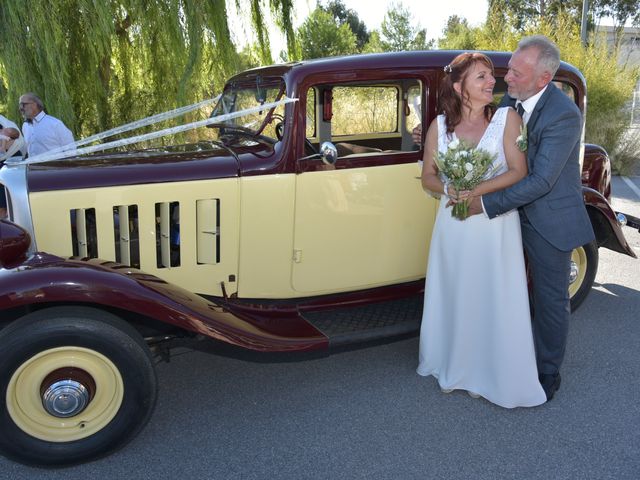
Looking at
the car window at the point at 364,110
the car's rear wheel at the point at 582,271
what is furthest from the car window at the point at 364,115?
the car's rear wheel at the point at 582,271

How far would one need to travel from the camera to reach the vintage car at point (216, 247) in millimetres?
2463

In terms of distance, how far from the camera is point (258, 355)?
12.0 ft

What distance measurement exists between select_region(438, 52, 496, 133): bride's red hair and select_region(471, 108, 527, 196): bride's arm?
0.58 feet

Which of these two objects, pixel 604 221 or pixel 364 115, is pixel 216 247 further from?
pixel 604 221

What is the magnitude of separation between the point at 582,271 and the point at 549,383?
4.57 ft

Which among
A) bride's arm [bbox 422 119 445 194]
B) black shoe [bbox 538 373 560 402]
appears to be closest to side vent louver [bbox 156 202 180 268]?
bride's arm [bbox 422 119 445 194]

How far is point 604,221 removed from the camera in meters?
4.08

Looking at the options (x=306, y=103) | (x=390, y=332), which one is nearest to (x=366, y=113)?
(x=306, y=103)

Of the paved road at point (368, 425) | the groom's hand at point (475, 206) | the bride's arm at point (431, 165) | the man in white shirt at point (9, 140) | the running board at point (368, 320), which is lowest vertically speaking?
the paved road at point (368, 425)

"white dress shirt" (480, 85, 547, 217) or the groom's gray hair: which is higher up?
the groom's gray hair

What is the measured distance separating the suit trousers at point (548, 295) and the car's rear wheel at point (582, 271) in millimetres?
1162

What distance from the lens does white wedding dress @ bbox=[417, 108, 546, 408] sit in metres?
2.92

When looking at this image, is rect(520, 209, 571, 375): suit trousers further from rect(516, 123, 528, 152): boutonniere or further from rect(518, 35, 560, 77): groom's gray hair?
rect(518, 35, 560, 77): groom's gray hair

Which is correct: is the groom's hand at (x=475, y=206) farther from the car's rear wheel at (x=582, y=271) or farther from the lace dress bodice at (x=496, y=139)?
the car's rear wheel at (x=582, y=271)
